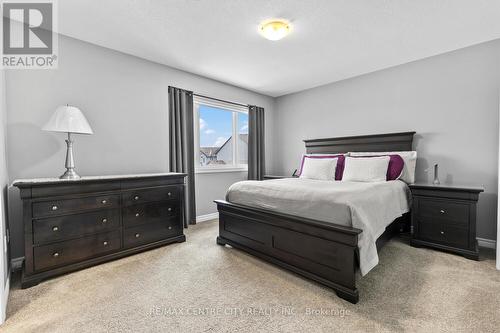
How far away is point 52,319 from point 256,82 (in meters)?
3.93

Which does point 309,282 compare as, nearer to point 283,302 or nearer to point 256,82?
point 283,302

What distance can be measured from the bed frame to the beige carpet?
0.35 ft

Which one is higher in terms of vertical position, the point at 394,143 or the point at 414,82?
the point at 414,82

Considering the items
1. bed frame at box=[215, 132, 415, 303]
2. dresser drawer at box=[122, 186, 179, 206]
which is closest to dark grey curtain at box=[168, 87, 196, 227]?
dresser drawer at box=[122, 186, 179, 206]

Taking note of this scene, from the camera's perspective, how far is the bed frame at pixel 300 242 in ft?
5.71

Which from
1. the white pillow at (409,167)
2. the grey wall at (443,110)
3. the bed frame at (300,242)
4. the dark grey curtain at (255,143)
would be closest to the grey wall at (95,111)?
the dark grey curtain at (255,143)

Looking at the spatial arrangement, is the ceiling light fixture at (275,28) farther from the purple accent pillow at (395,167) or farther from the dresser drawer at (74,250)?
the dresser drawer at (74,250)

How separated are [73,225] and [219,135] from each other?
2.73m

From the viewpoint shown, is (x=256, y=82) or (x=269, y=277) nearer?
(x=269, y=277)

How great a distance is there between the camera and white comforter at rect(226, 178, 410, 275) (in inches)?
69.6

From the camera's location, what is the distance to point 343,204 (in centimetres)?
183

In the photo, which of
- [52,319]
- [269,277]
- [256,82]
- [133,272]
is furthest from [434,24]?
[52,319]

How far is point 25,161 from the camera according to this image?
7.80ft

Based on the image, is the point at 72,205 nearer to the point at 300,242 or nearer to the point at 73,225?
the point at 73,225
